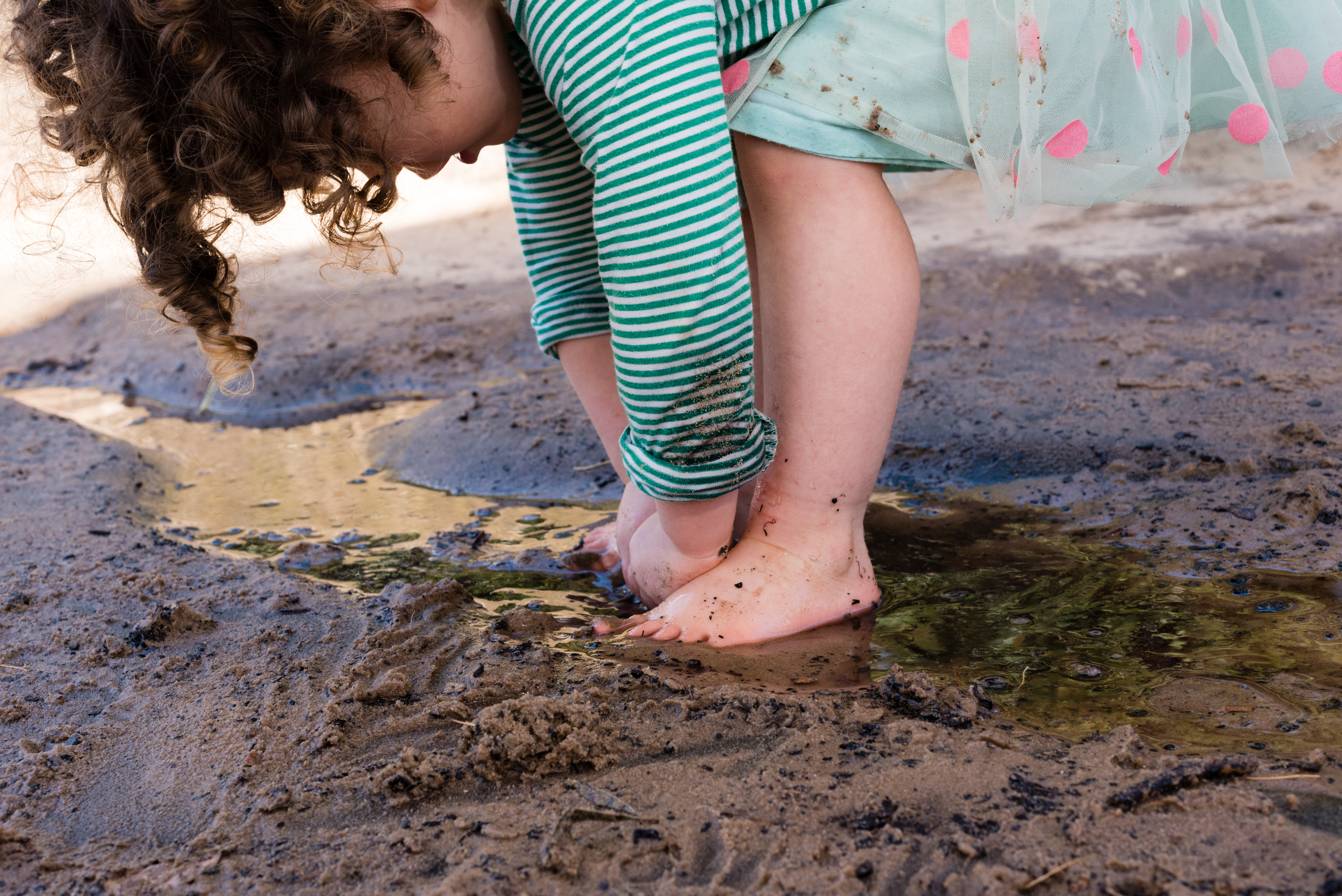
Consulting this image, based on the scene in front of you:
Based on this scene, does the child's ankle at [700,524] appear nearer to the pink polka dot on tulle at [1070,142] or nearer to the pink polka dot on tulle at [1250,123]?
the pink polka dot on tulle at [1070,142]

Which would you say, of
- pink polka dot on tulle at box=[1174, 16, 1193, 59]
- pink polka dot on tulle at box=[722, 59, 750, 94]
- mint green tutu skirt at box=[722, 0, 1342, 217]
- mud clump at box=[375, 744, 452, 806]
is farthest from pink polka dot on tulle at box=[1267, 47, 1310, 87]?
mud clump at box=[375, 744, 452, 806]

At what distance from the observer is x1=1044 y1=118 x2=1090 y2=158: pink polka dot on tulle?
140 centimetres

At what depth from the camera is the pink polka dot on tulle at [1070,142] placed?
1.40 meters

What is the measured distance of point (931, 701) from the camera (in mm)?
1136

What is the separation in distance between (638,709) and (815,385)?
0.46 metres

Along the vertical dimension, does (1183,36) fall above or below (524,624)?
above

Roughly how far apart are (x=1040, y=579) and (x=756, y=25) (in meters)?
0.83

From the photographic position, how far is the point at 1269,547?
1455mm

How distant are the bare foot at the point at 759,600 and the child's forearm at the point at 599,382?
35 centimetres

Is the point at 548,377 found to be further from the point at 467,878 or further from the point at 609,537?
the point at 467,878

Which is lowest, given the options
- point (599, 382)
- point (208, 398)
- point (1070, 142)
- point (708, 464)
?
point (208, 398)

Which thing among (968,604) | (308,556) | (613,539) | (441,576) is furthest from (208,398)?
(968,604)

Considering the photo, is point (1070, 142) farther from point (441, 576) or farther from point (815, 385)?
point (441, 576)

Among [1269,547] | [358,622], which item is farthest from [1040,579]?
[358,622]
